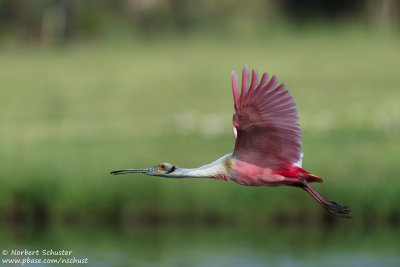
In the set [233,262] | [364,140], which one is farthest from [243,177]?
[364,140]

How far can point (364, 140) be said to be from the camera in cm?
2381

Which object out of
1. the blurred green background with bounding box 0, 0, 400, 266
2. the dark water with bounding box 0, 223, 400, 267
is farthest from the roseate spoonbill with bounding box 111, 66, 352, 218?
the blurred green background with bounding box 0, 0, 400, 266

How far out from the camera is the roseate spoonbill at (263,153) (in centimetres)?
788

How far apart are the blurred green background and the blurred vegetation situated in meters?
0.04

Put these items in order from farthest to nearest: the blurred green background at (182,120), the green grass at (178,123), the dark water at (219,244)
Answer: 1. the green grass at (178,123)
2. the blurred green background at (182,120)
3. the dark water at (219,244)

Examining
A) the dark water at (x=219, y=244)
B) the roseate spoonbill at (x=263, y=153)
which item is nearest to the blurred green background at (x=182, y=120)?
the dark water at (x=219, y=244)

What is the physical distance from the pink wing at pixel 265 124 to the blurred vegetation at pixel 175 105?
9.74 meters

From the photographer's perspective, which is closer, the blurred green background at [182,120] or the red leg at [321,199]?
the red leg at [321,199]

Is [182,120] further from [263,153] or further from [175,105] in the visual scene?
[263,153]

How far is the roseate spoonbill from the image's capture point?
7.88 metres

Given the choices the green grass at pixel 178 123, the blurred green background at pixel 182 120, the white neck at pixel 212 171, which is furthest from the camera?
the green grass at pixel 178 123

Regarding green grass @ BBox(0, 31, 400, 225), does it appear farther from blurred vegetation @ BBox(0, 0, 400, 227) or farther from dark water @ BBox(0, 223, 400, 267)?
dark water @ BBox(0, 223, 400, 267)

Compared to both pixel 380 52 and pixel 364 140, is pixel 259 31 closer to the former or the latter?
pixel 380 52

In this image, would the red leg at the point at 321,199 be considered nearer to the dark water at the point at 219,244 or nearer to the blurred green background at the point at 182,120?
the dark water at the point at 219,244
